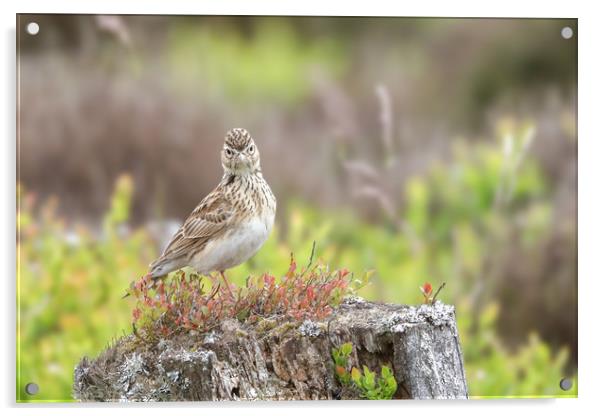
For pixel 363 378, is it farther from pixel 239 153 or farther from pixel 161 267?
pixel 239 153

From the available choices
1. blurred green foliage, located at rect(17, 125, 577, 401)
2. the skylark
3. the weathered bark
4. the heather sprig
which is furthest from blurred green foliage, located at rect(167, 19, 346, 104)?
the weathered bark

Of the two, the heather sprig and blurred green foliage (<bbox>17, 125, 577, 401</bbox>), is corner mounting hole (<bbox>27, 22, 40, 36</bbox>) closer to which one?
blurred green foliage (<bbox>17, 125, 577, 401</bbox>)

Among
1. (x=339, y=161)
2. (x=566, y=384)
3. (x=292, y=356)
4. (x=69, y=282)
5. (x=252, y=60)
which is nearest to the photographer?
(x=292, y=356)

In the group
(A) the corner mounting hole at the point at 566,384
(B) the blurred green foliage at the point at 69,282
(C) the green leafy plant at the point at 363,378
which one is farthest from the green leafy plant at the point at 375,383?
(B) the blurred green foliage at the point at 69,282

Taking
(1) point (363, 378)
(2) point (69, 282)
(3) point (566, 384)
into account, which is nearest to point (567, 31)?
(3) point (566, 384)

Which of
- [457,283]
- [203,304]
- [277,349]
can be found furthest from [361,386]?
[457,283]

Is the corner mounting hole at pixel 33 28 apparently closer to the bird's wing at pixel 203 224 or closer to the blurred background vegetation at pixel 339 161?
the blurred background vegetation at pixel 339 161

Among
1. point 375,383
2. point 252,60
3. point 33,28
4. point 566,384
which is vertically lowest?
point 566,384
